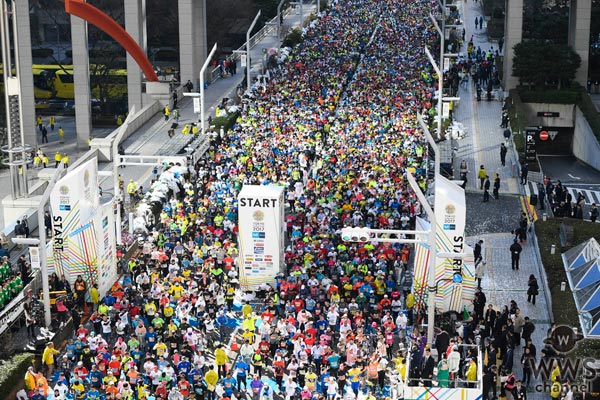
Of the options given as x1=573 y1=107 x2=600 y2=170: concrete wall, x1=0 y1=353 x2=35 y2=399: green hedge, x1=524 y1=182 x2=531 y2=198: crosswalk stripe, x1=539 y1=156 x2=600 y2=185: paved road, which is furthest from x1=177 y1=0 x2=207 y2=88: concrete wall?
x1=0 y1=353 x2=35 y2=399: green hedge

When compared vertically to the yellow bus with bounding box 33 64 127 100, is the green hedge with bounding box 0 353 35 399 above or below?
Result: below

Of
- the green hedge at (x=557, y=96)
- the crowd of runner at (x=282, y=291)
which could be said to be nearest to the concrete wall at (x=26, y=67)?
the crowd of runner at (x=282, y=291)

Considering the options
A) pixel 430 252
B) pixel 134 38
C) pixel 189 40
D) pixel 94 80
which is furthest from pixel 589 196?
pixel 94 80

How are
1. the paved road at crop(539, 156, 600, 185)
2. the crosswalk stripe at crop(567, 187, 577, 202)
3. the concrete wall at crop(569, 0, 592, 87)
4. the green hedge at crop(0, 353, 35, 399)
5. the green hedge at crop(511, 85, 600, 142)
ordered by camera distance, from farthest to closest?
the concrete wall at crop(569, 0, 592, 87) → the green hedge at crop(511, 85, 600, 142) → the paved road at crop(539, 156, 600, 185) → the crosswalk stripe at crop(567, 187, 577, 202) → the green hedge at crop(0, 353, 35, 399)

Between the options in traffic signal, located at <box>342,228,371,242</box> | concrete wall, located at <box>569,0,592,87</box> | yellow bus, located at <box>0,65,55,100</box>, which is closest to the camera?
traffic signal, located at <box>342,228,371,242</box>

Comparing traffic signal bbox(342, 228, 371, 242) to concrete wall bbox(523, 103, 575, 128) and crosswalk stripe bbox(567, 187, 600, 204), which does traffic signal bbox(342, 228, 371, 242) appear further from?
concrete wall bbox(523, 103, 575, 128)

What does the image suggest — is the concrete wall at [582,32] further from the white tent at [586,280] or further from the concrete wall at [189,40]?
the white tent at [586,280]

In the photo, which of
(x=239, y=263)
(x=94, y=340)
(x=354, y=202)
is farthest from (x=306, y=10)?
(x=94, y=340)

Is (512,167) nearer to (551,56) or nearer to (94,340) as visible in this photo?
(551,56)
